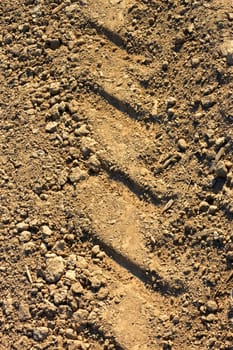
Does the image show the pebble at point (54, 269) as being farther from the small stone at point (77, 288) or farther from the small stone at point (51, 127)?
the small stone at point (51, 127)

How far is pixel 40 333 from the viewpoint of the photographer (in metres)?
2.82

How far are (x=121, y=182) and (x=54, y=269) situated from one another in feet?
1.62

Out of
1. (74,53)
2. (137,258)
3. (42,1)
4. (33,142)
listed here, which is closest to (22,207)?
(33,142)

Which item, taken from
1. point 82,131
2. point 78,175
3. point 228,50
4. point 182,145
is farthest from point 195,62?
point 78,175

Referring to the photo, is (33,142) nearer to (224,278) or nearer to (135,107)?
(135,107)

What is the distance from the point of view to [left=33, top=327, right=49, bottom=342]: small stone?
2.82 m

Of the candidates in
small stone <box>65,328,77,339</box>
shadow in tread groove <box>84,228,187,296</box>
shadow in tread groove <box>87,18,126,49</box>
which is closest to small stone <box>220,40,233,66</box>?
shadow in tread groove <box>87,18,126,49</box>

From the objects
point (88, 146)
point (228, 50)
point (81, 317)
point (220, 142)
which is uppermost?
point (228, 50)

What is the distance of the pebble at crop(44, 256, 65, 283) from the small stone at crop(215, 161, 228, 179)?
0.78 meters

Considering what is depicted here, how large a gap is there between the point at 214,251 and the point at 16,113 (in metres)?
1.20

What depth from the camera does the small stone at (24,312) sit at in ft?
9.39

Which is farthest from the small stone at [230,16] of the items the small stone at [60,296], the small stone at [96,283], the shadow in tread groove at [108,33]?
the small stone at [60,296]

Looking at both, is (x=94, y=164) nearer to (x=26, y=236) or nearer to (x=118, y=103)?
(x=118, y=103)

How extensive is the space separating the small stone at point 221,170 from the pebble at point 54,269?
0.78 m
